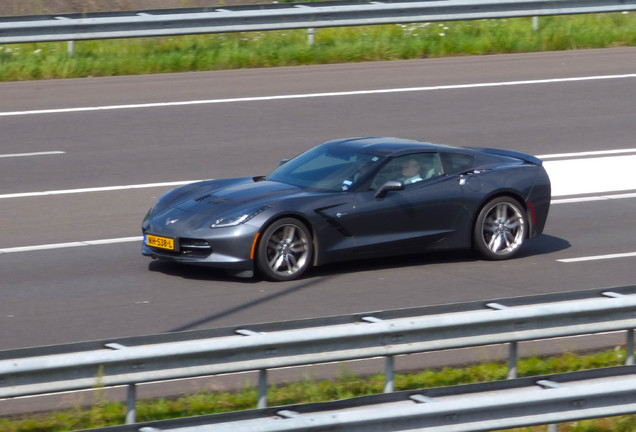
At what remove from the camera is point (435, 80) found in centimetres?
2055

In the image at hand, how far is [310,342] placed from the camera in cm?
671

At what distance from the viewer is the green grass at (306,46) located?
20.8m

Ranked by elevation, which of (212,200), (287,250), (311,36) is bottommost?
(287,250)

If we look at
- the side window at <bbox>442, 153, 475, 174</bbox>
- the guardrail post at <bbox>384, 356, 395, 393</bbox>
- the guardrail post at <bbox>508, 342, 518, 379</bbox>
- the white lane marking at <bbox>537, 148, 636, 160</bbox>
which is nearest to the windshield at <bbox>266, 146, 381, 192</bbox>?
the side window at <bbox>442, 153, 475, 174</bbox>

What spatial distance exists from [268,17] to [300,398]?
49.1 feet

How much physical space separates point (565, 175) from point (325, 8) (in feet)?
26.4

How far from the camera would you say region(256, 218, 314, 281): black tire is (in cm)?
1056

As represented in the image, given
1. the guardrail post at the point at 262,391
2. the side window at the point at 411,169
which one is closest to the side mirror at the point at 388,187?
the side window at the point at 411,169

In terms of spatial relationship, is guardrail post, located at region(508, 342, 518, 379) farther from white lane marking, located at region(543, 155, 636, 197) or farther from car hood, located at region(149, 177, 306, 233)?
white lane marking, located at region(543, 155, 636, 197)

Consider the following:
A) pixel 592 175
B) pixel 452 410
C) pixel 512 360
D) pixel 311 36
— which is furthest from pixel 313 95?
pixel 452 410

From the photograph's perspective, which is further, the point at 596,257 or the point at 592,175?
the point at 592,175

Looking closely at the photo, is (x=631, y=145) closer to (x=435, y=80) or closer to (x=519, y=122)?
(x=519, y=122)

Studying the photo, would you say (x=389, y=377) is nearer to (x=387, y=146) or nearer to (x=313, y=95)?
(x=387, y=146)

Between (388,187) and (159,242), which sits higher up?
(388,187)
